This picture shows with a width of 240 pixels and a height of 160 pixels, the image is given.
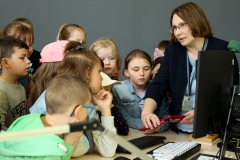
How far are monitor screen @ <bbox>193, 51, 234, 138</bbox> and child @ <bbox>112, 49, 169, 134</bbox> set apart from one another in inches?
31.5

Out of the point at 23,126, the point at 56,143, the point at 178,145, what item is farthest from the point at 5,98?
the point at 178,145

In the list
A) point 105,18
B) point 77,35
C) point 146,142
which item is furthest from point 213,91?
point 105,18

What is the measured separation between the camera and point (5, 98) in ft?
6.54

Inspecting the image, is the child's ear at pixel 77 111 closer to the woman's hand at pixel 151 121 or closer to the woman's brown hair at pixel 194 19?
the woman's hand at pixel 151 121

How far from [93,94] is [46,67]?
0.35 meters

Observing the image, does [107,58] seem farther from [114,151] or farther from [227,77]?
[227,77]

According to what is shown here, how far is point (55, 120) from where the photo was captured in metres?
1.35

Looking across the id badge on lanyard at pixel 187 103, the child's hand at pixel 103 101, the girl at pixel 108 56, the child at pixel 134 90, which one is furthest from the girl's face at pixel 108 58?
the child's hand at pixel 103 101

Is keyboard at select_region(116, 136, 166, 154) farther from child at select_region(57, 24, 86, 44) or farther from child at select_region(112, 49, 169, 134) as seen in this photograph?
child at select_region(57, 24, 86, 44)

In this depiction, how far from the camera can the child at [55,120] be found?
4.17 feet

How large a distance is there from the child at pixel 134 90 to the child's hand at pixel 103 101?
0.47 meters

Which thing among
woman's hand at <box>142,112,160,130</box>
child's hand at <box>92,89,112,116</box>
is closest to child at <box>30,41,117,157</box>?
child's hand at <box>92,89,112,116</box>

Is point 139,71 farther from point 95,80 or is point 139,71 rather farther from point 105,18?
point 105,18

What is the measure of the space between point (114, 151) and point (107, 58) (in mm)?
1108
